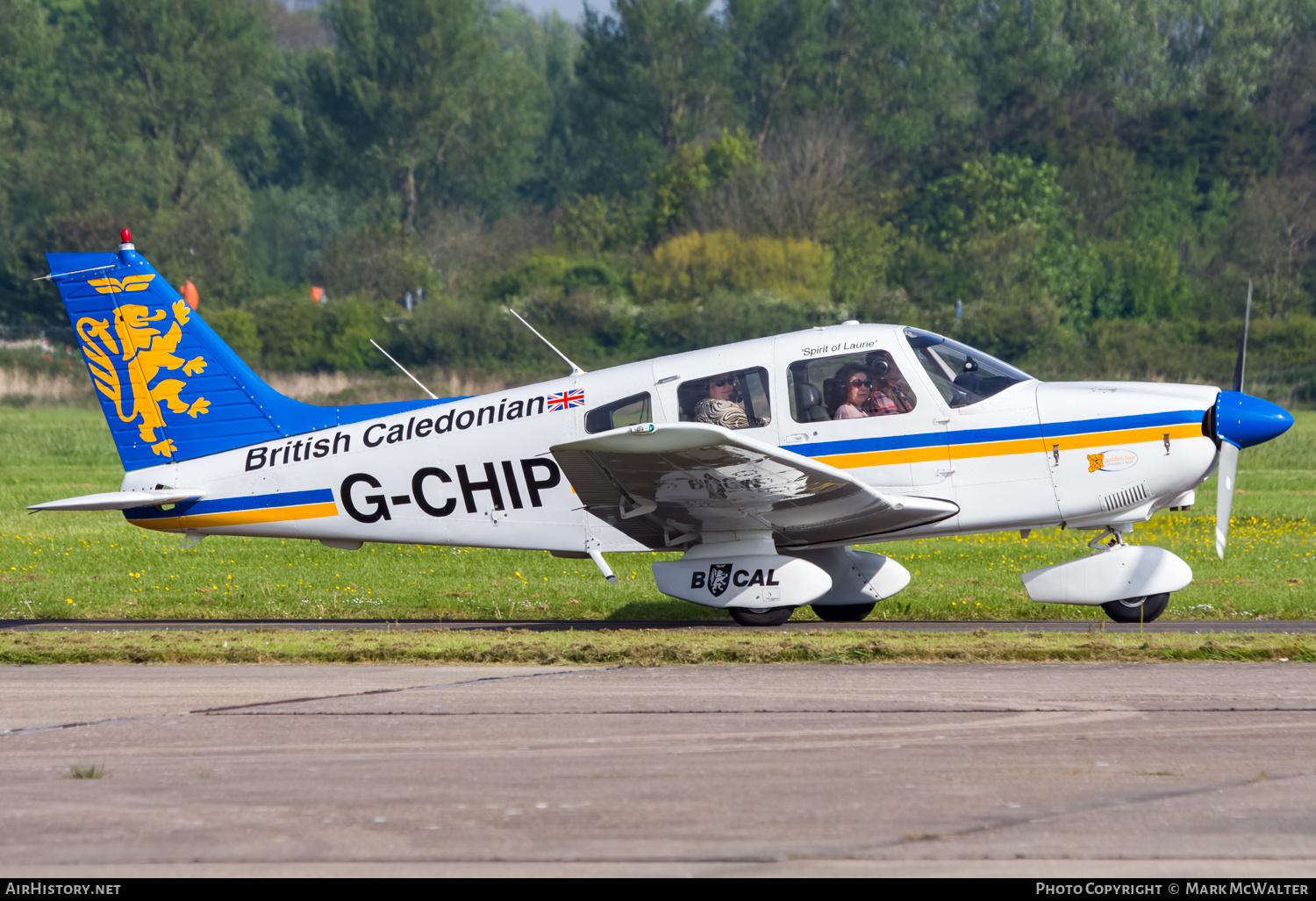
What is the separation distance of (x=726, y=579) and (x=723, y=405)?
1.33 m

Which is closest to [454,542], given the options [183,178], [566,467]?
[566,467]

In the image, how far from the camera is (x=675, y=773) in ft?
19.4

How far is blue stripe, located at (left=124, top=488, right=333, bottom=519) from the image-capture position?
11.4m

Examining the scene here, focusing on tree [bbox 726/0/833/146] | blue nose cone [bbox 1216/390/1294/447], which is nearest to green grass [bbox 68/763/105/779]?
blue nose cone [bbox 1216/390/1294/447]

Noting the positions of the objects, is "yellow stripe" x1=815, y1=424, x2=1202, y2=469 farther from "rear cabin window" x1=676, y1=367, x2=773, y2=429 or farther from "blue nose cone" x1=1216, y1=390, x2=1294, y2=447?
"rear cabin window" x1=676, y1=367, x2=773, y2=429

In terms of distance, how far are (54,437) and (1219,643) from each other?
1107 inches

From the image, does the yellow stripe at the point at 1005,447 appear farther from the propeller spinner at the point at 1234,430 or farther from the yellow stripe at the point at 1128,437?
the propeller spinner at the point at 1234,430

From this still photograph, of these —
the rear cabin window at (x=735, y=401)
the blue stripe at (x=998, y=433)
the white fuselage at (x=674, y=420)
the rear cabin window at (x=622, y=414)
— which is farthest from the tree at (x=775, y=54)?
the blue stripe at (x=998, y=433)

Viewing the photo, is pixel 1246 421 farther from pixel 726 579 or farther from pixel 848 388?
pixel 726 579

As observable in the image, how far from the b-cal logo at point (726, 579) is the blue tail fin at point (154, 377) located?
295 centimetres

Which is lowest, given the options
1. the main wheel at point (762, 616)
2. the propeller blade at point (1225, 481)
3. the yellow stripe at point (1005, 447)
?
the main wheel at point (762, 616)

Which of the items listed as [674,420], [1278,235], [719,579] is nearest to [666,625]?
[719,579]

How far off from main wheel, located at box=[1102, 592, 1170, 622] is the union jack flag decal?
4384 mm

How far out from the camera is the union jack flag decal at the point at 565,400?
35.8 feet
